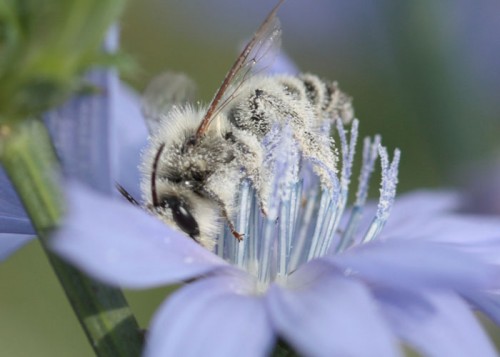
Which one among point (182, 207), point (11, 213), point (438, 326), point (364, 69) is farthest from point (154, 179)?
point (364, 69)

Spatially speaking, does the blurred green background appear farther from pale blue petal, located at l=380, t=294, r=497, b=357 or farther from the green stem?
pale blue petal, located at l=380, t=294, r=497, b=357

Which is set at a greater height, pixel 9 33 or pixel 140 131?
pixel 9 33

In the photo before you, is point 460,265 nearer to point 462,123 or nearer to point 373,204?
point 373,204

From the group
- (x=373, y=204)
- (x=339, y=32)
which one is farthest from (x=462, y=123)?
(x=339, y=32)

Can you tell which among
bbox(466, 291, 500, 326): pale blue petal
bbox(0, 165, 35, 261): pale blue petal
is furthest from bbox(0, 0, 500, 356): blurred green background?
bbox(466, 291, 500, 326): pale blue petal

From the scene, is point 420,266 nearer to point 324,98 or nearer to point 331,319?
point 331,319
